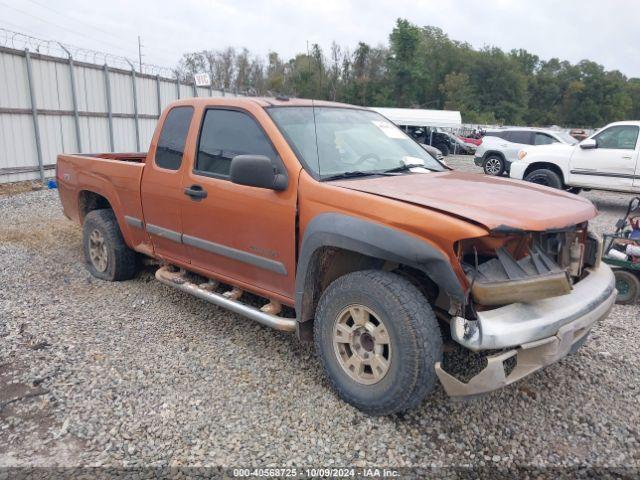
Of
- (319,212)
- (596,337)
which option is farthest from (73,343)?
(596,337)

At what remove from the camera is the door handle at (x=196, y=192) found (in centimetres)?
A: 377

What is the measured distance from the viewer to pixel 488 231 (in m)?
2.41

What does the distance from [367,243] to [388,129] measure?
170cm

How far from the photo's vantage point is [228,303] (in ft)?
12.0

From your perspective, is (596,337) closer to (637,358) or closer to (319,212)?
(637,358)

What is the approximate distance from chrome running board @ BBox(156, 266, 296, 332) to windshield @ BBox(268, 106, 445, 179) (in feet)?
3.28

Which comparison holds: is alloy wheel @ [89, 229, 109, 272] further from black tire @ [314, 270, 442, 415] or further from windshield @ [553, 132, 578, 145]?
windshield @ [553, 132, 578, 145]

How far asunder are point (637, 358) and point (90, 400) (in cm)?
382

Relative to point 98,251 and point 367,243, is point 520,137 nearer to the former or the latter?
point 98,251

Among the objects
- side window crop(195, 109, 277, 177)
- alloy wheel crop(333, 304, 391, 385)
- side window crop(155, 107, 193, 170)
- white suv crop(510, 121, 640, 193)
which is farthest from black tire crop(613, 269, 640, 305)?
white suv crop(510, 121, 640, 193)

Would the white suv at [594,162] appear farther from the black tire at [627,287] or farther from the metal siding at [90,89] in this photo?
the metal siding at [90,89]

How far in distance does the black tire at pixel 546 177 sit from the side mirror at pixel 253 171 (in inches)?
368

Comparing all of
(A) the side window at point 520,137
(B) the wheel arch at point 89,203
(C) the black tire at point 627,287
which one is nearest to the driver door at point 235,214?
(B) the wheel arch at point 89,203

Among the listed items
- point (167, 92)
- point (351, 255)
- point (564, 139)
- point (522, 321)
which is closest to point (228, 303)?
point (351, 255)
